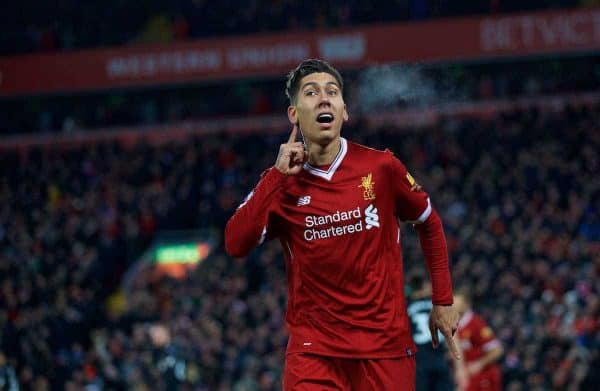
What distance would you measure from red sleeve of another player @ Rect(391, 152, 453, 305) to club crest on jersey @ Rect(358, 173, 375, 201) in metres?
0.10

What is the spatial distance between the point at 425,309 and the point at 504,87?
17.8 meters

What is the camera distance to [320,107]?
4695 millimetres

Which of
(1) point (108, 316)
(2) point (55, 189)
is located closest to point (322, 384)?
(1) point (108, 316)

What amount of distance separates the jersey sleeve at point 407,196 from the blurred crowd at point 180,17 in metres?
20.8

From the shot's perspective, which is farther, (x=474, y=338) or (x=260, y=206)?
(x=474, y=338)

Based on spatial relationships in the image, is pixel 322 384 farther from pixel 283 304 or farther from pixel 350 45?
pixel 350 45

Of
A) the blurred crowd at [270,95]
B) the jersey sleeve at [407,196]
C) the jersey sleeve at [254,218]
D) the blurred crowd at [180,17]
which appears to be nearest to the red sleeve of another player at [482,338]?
the jersey sleeve at [407,196]

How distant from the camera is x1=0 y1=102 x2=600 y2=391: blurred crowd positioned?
43.8ft

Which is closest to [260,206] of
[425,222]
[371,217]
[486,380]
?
[371,217]

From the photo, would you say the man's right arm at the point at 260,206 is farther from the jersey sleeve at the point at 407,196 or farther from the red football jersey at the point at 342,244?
the jersey sleeve at the point at 407,196

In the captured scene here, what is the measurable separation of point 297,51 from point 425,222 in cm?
2080

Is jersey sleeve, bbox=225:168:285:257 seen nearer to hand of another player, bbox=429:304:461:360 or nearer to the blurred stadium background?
hand of another player, bbox=429:304:461:360

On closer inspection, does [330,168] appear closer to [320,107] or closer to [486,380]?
[320,107]

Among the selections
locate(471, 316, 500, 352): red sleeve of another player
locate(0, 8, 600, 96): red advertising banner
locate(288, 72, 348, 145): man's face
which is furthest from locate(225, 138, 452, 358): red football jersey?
locate(0, 8, 600, 96): red advertising banner
